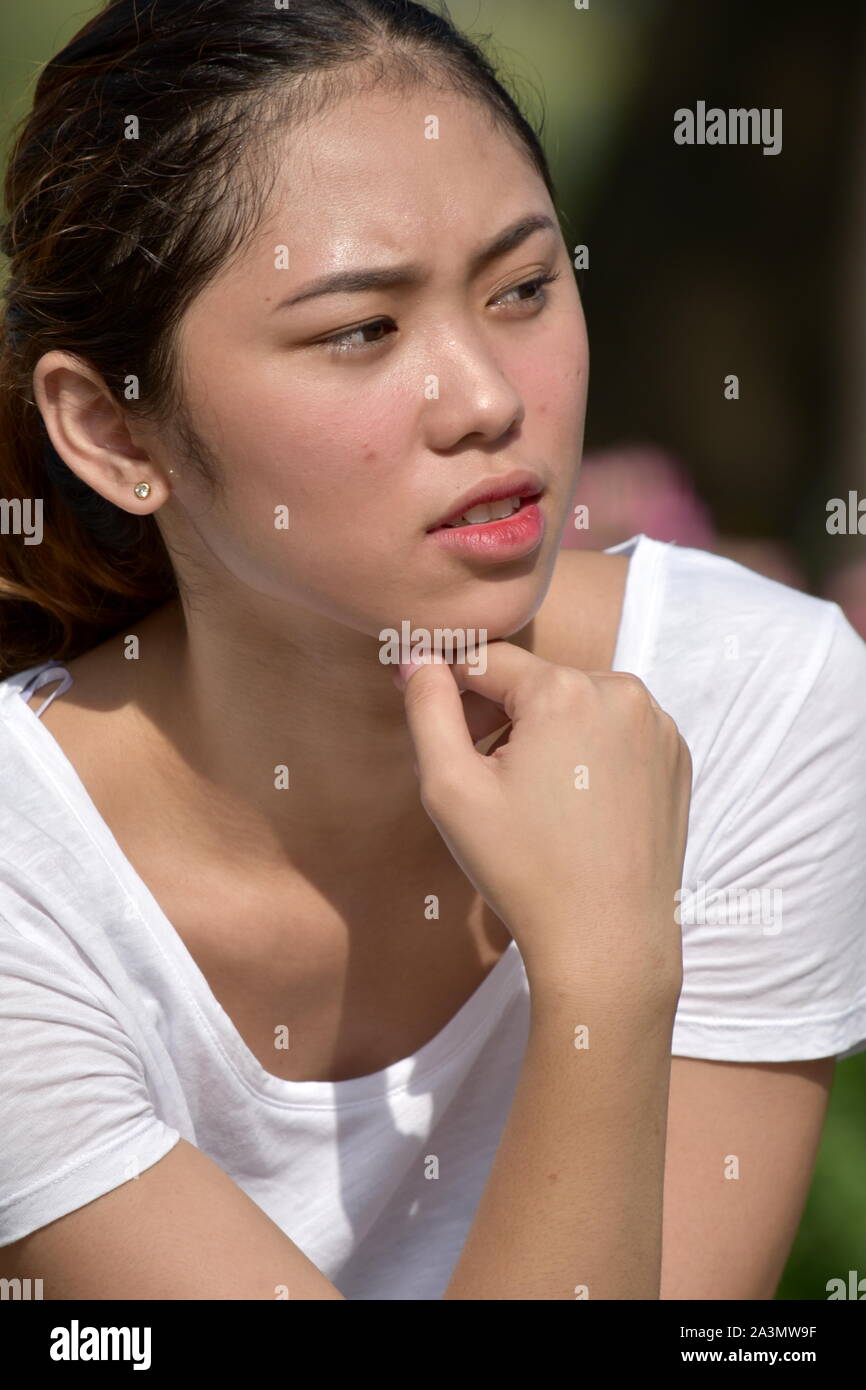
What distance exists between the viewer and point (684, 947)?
2.27m

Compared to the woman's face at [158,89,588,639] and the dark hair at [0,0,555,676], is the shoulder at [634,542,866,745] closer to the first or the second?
the woman's face at [158,89,588,639]

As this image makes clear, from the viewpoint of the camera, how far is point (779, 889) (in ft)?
7.39

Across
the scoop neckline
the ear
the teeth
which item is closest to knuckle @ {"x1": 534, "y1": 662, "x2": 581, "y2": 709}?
the teeth

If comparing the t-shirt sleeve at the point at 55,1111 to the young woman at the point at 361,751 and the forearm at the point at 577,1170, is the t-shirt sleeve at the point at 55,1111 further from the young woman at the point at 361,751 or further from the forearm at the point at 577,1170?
the forearm at the point at 577,1170

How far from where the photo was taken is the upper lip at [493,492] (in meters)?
1.91

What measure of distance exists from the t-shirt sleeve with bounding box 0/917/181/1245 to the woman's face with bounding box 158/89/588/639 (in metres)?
0.63

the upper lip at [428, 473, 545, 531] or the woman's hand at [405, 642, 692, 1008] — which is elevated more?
the upper lip at [428, 473, 545, 531]

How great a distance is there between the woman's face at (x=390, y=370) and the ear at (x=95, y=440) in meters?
0.17

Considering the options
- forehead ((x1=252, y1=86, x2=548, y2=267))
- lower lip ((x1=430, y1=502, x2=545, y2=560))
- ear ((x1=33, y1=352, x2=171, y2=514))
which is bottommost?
lower lip ((x1=430, y1=502, x2=545, y2=560))

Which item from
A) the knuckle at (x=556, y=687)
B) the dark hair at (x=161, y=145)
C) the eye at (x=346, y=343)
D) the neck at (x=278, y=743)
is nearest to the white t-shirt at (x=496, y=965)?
the neck at (x=278, y=743)

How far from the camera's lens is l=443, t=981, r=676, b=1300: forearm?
6.02 ft

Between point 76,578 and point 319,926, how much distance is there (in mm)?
643
